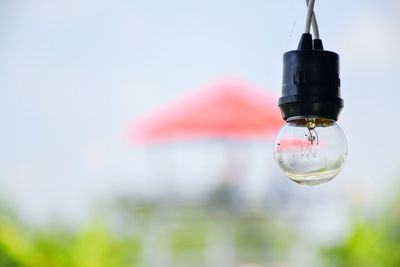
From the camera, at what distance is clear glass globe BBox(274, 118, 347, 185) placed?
0.65 m

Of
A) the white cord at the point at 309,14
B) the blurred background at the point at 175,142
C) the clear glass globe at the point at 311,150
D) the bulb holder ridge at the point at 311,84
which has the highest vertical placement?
the blurred background at the point at 175,142

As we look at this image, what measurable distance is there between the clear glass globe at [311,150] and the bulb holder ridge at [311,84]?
0.03ft

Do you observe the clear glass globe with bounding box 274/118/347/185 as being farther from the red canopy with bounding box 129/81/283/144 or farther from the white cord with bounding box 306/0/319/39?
the red canopy with bounding box 129/81/283/144

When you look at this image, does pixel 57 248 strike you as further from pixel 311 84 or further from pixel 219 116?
pixel 311 84

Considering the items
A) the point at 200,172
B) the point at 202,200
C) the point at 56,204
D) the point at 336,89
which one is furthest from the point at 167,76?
the point at 336,89

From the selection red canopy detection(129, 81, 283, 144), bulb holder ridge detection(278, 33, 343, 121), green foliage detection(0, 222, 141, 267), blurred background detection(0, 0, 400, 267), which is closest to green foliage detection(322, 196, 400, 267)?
blurred background detection(0, 0, 400, 267)

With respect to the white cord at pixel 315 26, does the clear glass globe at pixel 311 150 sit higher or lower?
lower

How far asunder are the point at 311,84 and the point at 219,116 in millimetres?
3996

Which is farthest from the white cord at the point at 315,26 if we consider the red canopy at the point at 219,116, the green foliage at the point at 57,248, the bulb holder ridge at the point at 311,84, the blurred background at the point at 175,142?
the red canopy at the point at 219,116

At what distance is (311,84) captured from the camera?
0.66 meters

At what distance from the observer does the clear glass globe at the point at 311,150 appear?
65 cm

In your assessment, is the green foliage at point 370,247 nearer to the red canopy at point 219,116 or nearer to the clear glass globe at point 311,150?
the red canopy at point 219,116

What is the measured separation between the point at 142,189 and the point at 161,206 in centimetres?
21

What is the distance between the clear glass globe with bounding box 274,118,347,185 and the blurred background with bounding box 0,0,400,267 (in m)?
2.19
